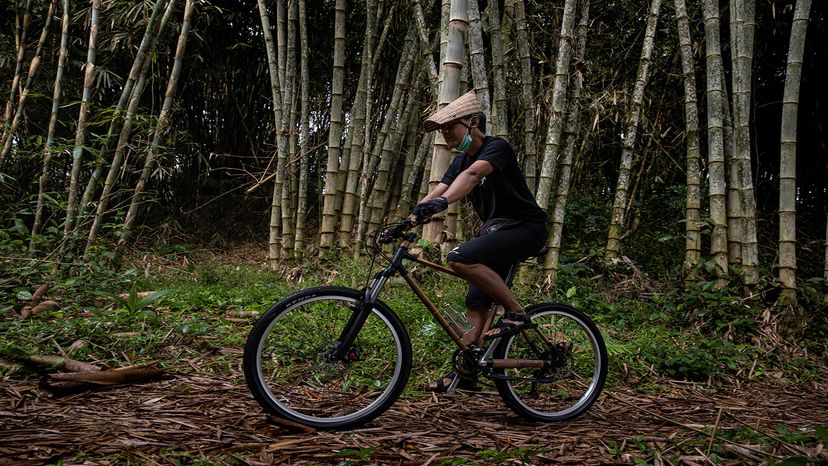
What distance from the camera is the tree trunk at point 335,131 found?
4.80 m

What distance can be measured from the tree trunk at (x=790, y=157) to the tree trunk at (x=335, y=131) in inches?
136

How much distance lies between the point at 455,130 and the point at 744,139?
278cm

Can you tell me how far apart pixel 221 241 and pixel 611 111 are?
4882 mm

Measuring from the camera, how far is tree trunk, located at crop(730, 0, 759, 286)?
386 cm

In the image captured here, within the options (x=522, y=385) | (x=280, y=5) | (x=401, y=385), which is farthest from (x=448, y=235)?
(x=280, y=5)

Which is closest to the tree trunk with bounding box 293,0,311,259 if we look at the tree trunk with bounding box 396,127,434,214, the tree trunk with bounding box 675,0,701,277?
the tree trunk with bounding box 396,127,434,214

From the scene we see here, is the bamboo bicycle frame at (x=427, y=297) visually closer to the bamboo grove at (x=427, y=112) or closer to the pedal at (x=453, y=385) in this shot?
the pedal at (x=453, y=385)

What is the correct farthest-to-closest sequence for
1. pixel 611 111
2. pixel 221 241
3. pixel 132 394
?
1. pixel 221 241
2. pixel 611 111
3. pixel 132 394

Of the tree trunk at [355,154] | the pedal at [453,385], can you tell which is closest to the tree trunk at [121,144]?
the tree trunk at [355,154]

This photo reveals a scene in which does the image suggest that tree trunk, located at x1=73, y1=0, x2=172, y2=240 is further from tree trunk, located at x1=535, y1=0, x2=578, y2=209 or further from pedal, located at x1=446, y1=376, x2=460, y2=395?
pedal, located at x1=446, y1=376, x2=460, y2=395

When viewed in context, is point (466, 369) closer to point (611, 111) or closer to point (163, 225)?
point (611, 111)

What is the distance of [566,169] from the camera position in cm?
418

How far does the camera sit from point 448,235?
366cm

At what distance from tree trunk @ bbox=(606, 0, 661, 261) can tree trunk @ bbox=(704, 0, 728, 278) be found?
0.46 metres
